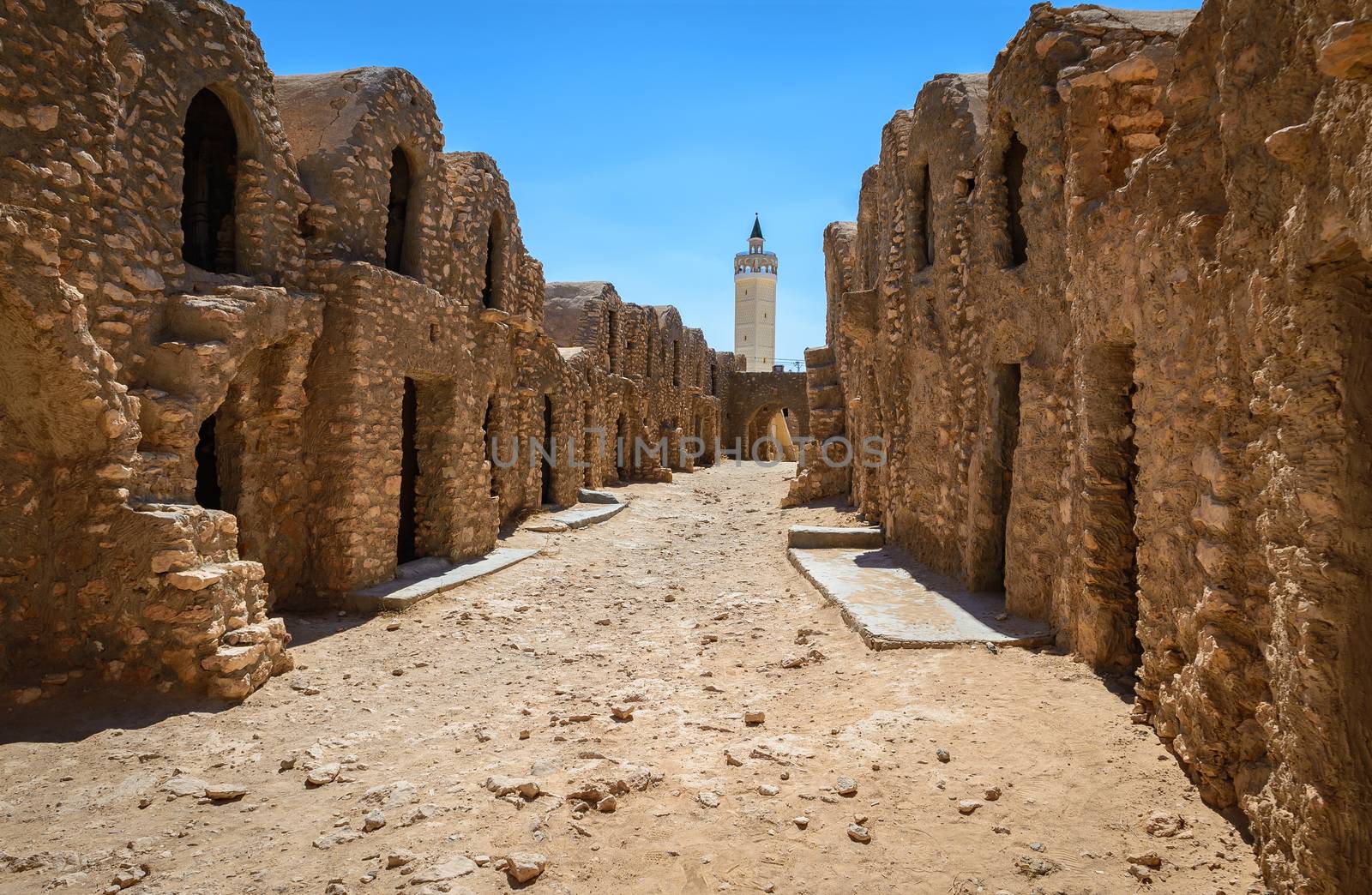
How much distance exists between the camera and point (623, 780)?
4.17 meters

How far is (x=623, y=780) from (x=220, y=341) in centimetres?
496

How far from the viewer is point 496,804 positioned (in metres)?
4.02

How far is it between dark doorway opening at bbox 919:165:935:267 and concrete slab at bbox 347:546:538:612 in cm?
712

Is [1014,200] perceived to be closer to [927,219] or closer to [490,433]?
[927,219]

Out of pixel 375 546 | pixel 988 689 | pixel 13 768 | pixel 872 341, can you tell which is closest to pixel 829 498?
pixel 872 341

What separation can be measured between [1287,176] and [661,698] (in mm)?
4758

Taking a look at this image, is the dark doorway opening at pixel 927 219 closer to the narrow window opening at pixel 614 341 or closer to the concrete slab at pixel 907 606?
the concrete slab at pixel 907 606

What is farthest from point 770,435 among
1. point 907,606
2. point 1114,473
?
point 1114,473

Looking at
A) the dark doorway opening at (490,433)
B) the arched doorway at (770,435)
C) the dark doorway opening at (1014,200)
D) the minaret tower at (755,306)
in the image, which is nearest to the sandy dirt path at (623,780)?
the dark doorway opening at (1014,200)

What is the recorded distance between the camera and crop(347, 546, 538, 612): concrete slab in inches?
323

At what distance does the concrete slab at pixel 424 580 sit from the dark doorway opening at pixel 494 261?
4.26 meters

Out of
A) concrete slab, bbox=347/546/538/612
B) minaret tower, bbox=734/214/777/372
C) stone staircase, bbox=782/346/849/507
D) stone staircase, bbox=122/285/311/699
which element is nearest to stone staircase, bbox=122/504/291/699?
stone staircase, bbox=122/285/311/699

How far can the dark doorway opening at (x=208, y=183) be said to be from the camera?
783 cm

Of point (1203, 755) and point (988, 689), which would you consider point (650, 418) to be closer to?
point (988, 689)
